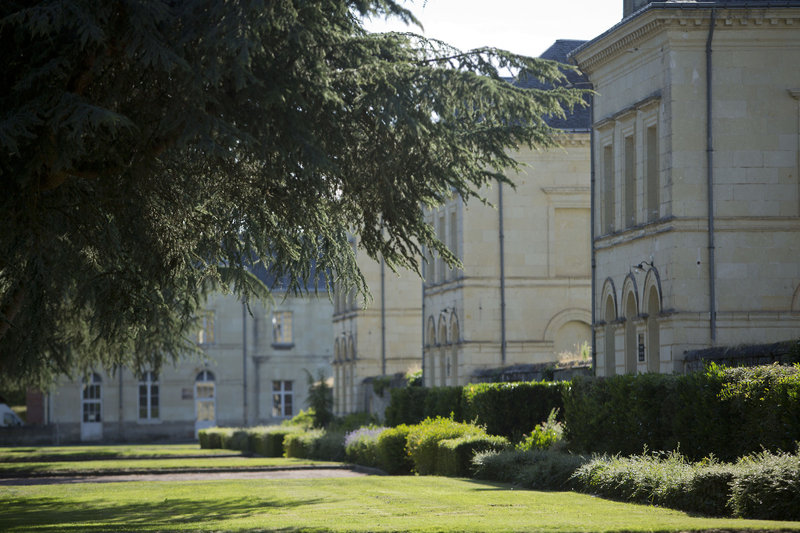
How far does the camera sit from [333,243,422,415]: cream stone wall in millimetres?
51531

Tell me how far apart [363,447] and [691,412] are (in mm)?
15255

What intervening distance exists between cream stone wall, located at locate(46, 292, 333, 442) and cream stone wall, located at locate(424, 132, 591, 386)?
2777 centimetres

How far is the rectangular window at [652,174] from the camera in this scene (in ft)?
85.7

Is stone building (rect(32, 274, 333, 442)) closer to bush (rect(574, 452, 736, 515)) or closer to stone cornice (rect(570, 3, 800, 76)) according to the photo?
stone cornice (rect(570, 3, 800, 76))

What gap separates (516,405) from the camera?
2722 cm

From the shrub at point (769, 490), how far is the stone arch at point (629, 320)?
12.4 metres

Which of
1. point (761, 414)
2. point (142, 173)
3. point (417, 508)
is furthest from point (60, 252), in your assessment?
point (761, 414)

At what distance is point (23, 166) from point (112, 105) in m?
1.28

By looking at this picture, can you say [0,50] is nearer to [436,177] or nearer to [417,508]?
[436,177]

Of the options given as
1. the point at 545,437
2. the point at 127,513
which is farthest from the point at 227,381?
the point at 127,513

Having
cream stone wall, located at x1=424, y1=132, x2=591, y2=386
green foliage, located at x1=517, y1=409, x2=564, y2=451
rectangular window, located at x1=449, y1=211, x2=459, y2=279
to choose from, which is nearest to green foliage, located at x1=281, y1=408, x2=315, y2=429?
cream stone wall, located at x1=424, y1=132, x2=591, y2=386

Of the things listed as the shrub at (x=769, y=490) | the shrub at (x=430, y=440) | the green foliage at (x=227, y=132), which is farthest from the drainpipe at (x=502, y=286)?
the shrub at (x=769, y=490)

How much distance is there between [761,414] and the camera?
16.2 metres

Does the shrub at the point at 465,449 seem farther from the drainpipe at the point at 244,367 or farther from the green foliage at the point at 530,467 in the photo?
the drainpipe at the point at 244,367
